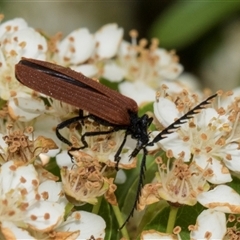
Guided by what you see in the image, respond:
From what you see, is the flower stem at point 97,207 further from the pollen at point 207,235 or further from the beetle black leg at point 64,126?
the pollen at point 207,235

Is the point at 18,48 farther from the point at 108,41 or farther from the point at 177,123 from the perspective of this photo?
the point at 177,123

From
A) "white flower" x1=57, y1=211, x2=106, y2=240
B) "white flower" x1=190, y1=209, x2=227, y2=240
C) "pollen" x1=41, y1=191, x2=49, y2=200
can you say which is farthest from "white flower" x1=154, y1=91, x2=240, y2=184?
"pollen" x1=41, y1=191, x2=49, y2=200

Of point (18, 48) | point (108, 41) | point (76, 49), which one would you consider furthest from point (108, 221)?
point (108, 41)

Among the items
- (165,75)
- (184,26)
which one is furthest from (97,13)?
(165,75)

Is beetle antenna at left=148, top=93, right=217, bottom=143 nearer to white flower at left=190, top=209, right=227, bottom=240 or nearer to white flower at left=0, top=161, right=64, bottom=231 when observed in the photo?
white flower at left=190, top=209, right=227, bottom=240

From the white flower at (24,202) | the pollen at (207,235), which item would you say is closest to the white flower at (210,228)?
the pollen at (207,235)

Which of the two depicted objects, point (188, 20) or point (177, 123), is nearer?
point (177, 123)
